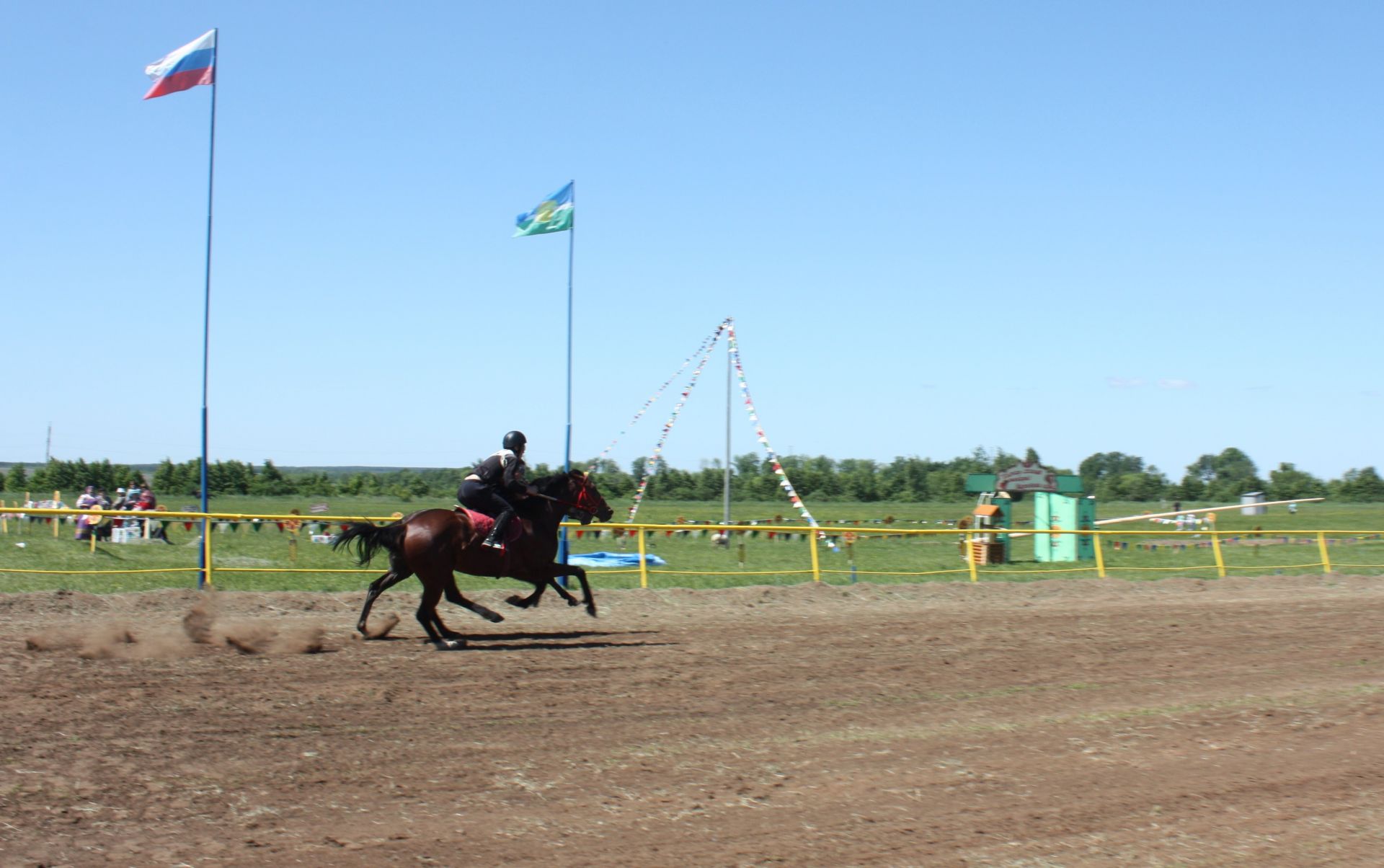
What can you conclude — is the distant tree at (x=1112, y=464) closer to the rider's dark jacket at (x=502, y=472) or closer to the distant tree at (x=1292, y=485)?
the distant tree at (x=1292, y=485)

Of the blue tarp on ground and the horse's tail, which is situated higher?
the horse's tail

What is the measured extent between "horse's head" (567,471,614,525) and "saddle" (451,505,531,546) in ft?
2.39

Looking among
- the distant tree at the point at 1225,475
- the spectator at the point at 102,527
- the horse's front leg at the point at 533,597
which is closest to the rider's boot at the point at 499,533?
the horse's front leg at the point at 533,597

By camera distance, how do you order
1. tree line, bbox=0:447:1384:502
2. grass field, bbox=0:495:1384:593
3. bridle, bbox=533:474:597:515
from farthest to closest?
tree line, bbox=0:447:1384:502, grass field, bbox=0:495:1384:593, bridle, bbox=533:474:597:515

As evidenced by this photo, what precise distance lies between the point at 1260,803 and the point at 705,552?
82.0 ft

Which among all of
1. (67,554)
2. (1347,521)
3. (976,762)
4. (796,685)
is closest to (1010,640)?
(796,685)

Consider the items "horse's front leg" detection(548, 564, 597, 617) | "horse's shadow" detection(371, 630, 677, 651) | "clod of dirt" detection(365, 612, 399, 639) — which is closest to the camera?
"horse's shadow" detection(371, 630, 677, 651)

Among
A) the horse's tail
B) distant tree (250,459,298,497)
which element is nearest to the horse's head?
the horse's tail

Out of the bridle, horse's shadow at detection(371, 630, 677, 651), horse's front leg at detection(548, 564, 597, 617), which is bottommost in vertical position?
horse's shadow at detection(371, 630, 677, 651)

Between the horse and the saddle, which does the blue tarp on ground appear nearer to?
the horse

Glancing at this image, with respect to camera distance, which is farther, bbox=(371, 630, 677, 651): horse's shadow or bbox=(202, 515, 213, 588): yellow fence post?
bbox=(202, 515, 213, 588): yellow fence post

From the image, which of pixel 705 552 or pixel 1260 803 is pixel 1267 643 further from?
pixel 705 552

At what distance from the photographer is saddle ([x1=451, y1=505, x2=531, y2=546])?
12.8 meters

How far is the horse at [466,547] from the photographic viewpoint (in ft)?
40.9
